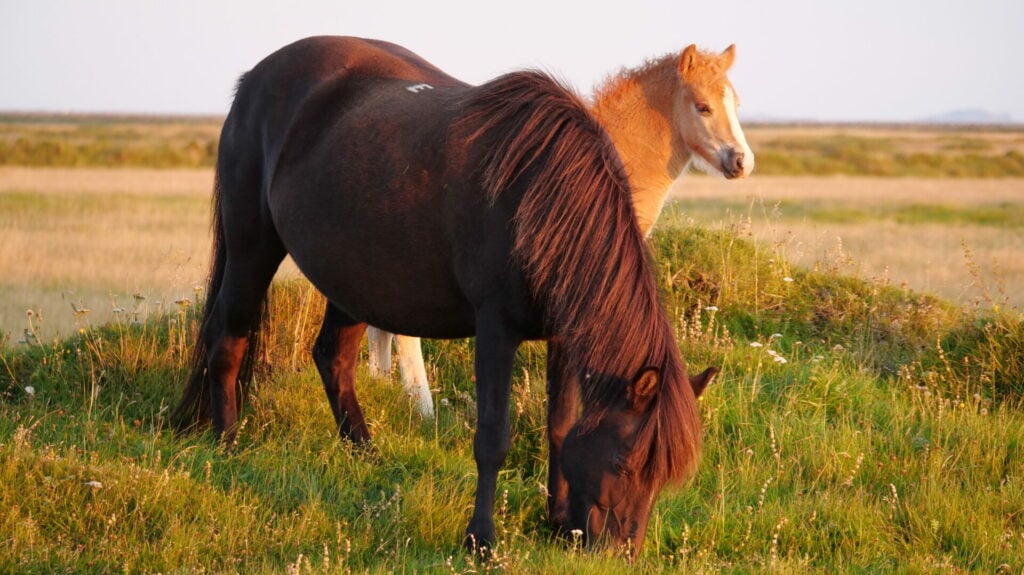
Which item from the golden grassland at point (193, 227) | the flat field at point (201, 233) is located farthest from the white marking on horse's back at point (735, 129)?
the golden grassland at point (193, 227)

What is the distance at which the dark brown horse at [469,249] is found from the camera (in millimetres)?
3830

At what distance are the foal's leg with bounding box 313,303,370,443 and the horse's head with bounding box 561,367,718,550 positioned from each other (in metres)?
2.01

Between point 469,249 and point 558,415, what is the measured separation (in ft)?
2.81

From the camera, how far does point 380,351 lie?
20.9ft

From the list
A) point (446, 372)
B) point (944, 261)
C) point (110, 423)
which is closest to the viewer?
point (110, 423)

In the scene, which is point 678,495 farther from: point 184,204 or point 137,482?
point 184,204

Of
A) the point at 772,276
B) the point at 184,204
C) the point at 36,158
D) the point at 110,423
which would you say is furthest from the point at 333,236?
the point at 36,158

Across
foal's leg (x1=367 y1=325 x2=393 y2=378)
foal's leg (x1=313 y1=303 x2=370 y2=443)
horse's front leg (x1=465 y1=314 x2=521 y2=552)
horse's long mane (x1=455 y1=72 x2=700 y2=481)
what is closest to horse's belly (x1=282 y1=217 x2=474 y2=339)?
horse's front leg (x1=465 y1=314 x2=521 y2=552)

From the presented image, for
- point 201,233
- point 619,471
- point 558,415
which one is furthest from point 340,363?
point 201,233

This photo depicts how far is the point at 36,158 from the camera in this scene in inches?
1619

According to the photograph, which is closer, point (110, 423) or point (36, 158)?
point (110, 423)

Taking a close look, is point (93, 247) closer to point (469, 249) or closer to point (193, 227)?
point (193, 227)

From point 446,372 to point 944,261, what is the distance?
12.0 m

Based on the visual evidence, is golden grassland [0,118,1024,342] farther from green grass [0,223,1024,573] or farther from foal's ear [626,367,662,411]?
foal's ear [626,367,662,411]
